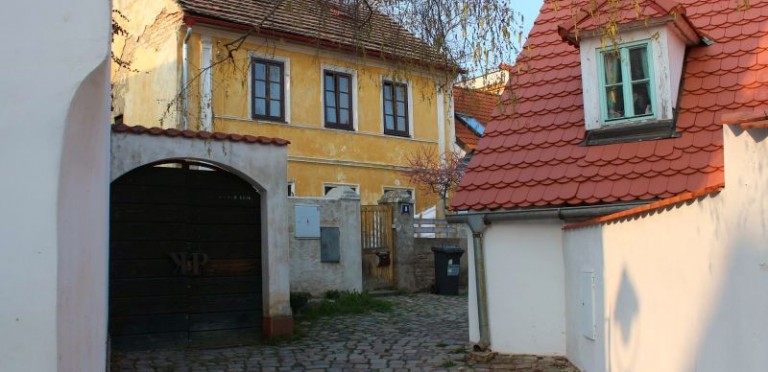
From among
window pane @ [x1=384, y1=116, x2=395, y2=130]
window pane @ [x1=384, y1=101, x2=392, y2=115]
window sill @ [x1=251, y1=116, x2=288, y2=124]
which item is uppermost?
window pane @ [x1=384, y1=101, x2=392, y2=115]

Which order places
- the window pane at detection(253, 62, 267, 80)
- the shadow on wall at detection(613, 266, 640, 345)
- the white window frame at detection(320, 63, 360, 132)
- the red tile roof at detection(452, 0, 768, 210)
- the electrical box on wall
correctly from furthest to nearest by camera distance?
the white window frame at detection(320, 63, 360, 132) → the window pane at detection(253, 62, 267, 80) → the electrical box on wall → the red tile roof at detection(452, 0, 768, 210) → the shadow on wall at detection(613, 266, 640, 345)

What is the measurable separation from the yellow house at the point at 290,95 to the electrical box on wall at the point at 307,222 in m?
3.32

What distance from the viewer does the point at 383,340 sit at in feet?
31.9

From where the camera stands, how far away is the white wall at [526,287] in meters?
8.27

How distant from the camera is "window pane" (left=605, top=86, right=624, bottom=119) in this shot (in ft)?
27.9

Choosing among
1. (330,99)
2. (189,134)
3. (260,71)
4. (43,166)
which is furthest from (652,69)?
(330,99)

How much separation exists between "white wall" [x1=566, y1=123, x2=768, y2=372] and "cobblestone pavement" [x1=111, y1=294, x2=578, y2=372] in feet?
6.29

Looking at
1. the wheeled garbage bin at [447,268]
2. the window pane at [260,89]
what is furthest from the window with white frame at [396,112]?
the wheeled garbage bin at [447,268]

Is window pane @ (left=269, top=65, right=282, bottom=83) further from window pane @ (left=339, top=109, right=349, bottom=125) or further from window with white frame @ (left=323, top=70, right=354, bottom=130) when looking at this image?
window pane @ (left=339, top=109, right=349, bottom=125)

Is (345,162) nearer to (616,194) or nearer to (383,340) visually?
(383,340)

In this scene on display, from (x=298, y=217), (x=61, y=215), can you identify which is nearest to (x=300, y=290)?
(x=298, y=217)

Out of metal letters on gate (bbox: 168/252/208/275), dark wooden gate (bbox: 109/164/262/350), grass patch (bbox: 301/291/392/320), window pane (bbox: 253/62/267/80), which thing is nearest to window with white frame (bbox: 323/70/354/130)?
window pane (bbox: 253/62/267/80)

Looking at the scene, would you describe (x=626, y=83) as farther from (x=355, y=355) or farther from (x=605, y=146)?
(x=355, y=355)

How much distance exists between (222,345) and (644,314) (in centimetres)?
559
